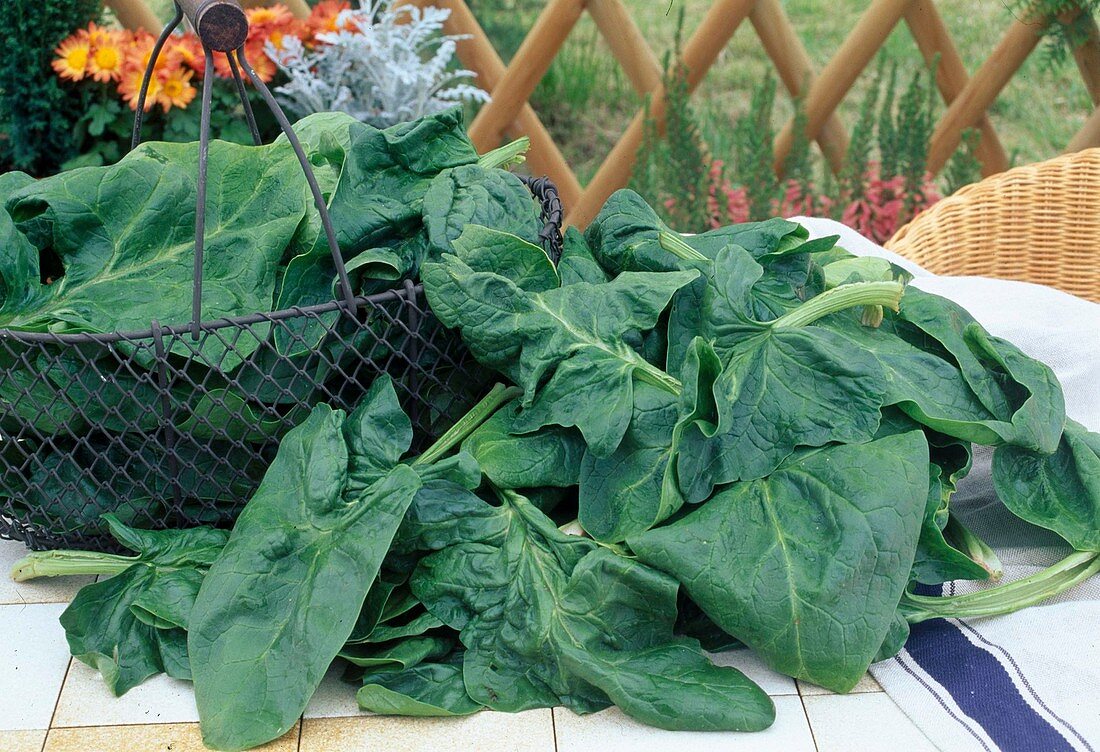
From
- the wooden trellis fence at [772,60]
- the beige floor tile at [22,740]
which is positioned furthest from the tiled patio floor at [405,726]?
the wooden trellis fence at [772,60]

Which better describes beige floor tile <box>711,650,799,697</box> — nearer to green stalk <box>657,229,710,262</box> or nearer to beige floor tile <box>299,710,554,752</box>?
beige floor tile <box>299,710,554,752</box>

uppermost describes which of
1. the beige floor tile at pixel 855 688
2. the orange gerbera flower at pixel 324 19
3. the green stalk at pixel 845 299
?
the orange gerbera flower at pixel 324 19

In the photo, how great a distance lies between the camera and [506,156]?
0.93 metres

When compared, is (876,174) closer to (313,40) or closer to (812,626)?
(313,40)

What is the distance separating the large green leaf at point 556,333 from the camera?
0.76 meters

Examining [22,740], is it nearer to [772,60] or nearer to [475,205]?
[475,205]

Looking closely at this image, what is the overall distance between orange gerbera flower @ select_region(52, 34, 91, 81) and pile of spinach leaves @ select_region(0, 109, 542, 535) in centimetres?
109

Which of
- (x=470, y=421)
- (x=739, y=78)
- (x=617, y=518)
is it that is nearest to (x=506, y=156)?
(x=470, y=421)

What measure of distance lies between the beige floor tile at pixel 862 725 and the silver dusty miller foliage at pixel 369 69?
1449 mm

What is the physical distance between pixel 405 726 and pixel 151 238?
39 cm

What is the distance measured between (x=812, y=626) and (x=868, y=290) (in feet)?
0.84

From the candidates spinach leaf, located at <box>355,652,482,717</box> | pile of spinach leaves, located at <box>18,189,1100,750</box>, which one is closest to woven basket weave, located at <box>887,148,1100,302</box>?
pile of spinach leaves, located at <box>18,189,1100,750</box>

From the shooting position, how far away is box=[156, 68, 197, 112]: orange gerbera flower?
1.81 metres

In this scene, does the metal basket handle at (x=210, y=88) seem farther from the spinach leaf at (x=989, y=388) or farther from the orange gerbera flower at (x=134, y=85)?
the orange gerbera flower at (x=134, y=85)
